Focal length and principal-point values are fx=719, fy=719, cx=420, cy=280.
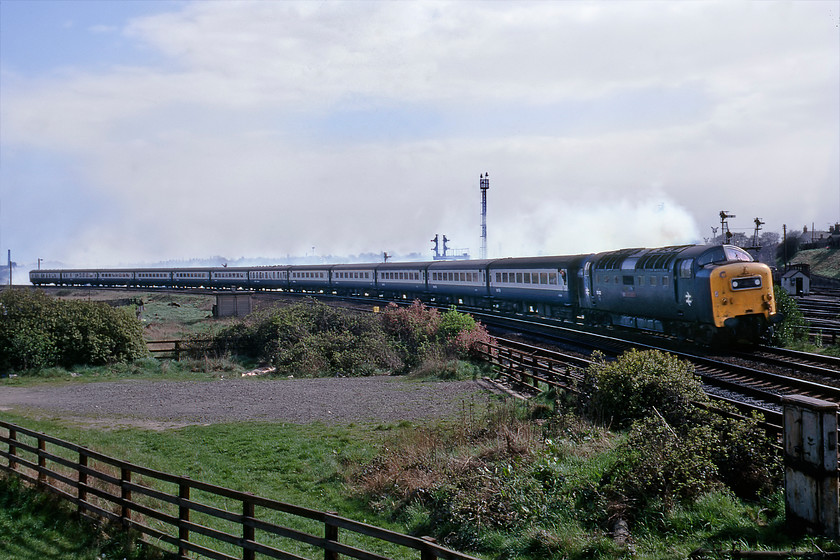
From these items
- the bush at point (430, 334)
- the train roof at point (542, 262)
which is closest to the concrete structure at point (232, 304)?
the train roof at point (542, 262)

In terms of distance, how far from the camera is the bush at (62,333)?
2734 cm

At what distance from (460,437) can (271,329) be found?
19.1 meters

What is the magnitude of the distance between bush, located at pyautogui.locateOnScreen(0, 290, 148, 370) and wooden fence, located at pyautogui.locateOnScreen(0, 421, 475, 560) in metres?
15.5

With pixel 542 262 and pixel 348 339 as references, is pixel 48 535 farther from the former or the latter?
pixel 542 262

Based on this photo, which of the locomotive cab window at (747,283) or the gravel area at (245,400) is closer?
the gravel area at (245,400)

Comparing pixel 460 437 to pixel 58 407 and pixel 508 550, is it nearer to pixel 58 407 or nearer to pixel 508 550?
pixel 508 550

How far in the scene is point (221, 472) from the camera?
1362cm

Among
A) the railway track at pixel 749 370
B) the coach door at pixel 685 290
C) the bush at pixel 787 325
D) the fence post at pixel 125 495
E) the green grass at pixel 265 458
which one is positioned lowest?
the green grass at pixel 265 458

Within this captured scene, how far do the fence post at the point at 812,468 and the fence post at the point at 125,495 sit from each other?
8.85 metres

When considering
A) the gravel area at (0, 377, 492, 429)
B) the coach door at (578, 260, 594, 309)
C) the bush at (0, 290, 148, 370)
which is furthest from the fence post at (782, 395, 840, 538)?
the bush at (0, 290, 148, 370)

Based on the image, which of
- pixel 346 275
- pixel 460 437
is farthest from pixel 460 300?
pixel 460 437

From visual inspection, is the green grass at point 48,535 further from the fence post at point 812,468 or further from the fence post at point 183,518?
the fence post at point 812,468

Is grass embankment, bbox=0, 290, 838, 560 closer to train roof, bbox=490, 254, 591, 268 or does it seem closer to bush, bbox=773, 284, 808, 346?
bush, bbox=773, 284, 808, 346

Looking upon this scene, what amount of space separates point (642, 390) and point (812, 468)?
5.17 m
